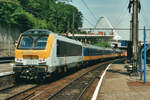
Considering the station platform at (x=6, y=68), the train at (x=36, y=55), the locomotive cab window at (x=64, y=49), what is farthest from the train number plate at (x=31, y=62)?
the station platform at (x=6, y=68)

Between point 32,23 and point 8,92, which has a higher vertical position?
point 32,23

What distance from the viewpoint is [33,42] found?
1502cm

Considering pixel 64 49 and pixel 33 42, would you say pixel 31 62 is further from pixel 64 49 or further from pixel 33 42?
pixel 64 49

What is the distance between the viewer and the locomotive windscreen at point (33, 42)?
14836 mm

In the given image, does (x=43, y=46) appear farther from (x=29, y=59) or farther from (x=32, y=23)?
(x=32, y=23)

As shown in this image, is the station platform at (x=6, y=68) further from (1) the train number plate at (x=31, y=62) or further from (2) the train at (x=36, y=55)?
(1) the train number plate at (x=31, y=62)

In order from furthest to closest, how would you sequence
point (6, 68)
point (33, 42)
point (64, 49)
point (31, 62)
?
1. point (6, 68)
2. point (64, 49)
3. point (33, 42)
4. point (31, 62)

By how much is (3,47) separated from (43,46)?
24290 millimetres

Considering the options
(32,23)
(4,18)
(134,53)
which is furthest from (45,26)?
(134,53)

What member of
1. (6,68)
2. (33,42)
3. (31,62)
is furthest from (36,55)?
(6,68)

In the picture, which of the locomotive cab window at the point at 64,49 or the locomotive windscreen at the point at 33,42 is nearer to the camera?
the locomotive windscreen at the point at 33,42

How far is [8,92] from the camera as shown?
12.1 m

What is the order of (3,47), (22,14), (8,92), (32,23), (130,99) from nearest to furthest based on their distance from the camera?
1. (130,99)
2. (8,92)
3. (3,47)
4. (22,14)
5. (32,23)

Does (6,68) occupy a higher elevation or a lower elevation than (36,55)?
lower
